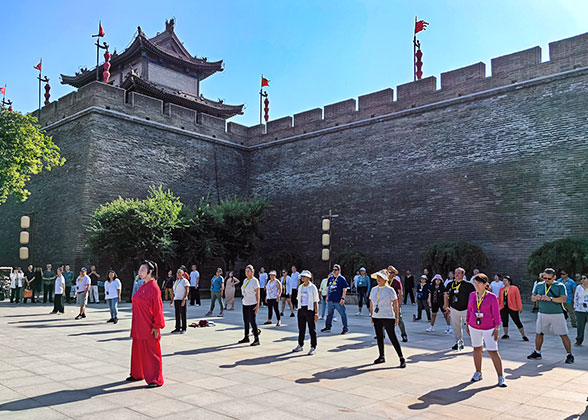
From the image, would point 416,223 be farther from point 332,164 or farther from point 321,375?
point 321,375

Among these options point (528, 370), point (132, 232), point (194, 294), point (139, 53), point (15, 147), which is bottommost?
point (528, 370)

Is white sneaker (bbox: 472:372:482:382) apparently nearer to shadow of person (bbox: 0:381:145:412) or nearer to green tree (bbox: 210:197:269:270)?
shadow of person (bbox: 0:381:145:412)

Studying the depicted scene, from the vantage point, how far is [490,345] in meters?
5.73

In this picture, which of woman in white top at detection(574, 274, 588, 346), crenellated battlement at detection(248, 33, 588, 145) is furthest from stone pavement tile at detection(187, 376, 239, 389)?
crenellated battlement at detection(248, 33, 588, 145)

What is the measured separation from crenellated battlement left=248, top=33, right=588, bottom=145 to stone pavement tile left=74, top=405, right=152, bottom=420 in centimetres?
1735

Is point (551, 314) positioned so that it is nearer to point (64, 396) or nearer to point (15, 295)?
point (64, 396)

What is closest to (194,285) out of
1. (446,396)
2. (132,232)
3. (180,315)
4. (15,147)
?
(132,232)

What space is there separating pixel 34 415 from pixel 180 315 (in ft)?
18.8

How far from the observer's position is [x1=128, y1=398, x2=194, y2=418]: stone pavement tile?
436cm

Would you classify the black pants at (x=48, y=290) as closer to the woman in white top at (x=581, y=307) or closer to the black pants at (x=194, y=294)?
the black pants at (x=194, y=294)

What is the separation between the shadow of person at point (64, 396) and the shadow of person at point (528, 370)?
440 cm

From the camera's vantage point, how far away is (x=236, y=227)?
819 inches

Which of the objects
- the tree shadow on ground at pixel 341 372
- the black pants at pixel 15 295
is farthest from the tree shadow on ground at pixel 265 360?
A: the black pants at pixel 15 295

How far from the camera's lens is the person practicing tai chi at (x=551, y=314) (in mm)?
7164
